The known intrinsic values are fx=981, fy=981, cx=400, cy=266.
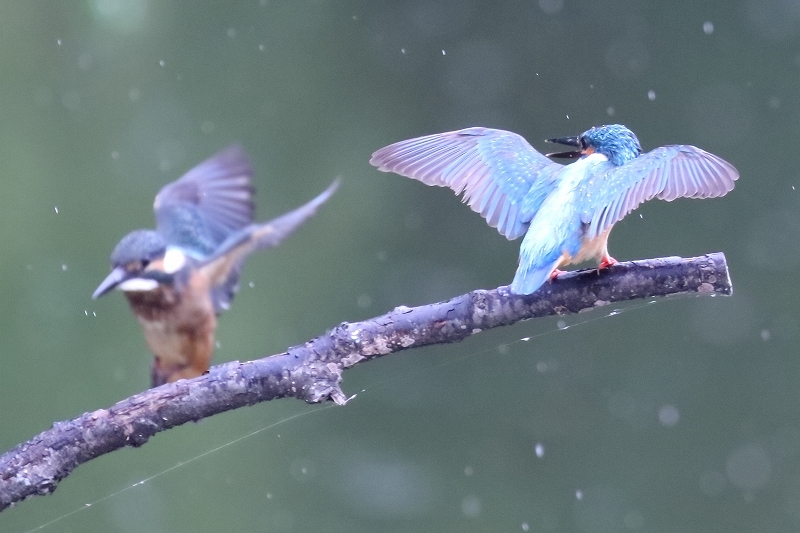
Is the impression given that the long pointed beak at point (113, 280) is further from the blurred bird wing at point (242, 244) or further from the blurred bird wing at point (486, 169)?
the blurred bird wing at point (486, 169)

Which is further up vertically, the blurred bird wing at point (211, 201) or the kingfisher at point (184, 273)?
the blurred bird wing at point (211, 201)

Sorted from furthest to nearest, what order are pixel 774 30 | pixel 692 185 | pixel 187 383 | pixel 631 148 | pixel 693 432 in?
pixel 693 432, pixel 774 30, pixel 631 148, pixel 692 185, pixel 187 383

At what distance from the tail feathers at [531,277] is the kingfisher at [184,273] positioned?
320 millimetres

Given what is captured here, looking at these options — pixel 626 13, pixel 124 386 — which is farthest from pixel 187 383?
pixel 626 13

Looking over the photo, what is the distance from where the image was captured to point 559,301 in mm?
1475

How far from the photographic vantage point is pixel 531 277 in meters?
1.49

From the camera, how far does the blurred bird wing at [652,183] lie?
5.20 ft

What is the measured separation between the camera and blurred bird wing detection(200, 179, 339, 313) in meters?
1.44

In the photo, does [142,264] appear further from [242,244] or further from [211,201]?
[211,201]

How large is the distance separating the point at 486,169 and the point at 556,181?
14 cm

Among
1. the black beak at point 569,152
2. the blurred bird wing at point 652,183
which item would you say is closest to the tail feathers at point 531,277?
the blurred bird wing at point 652,183

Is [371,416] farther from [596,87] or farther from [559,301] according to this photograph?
[559,301]

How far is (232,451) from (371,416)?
0.54 metres

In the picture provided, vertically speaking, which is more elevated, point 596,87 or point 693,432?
point 596,87
